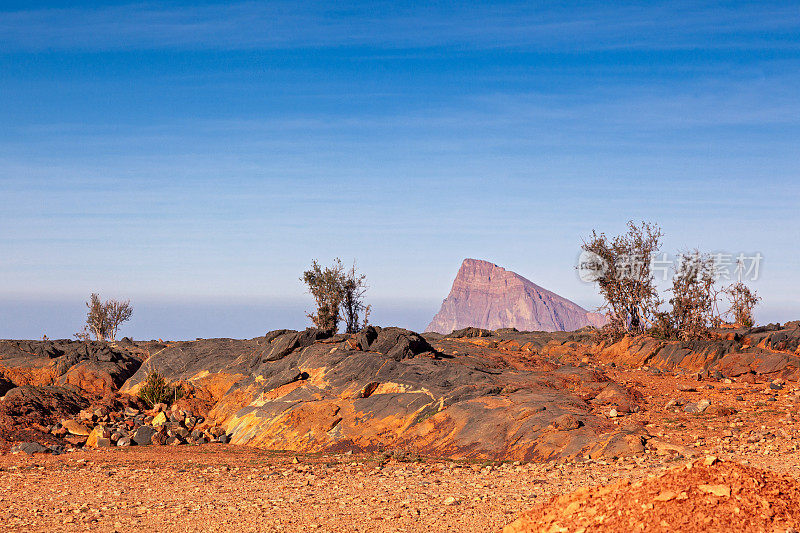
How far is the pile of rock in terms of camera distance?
23453 mm

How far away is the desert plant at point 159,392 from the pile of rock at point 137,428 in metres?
1.33

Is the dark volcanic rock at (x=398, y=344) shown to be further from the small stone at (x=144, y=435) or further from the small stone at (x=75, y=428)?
the small stone at (x=75, y=428)

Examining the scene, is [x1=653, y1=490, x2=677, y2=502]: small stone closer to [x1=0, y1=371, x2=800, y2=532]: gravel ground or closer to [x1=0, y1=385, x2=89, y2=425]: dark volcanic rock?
[x1=0, y1=371, x2=800, y2=532]: gravel ground

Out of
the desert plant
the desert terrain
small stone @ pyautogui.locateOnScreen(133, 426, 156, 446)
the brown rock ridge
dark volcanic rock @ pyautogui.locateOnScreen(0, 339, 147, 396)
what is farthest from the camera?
dark volcanic rock @ pyautogui.locateOnScreen(0, 339, 147, 396)

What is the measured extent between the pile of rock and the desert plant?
1330mm

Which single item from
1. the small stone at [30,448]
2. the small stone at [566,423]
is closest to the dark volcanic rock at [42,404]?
the small stone at [30,448]

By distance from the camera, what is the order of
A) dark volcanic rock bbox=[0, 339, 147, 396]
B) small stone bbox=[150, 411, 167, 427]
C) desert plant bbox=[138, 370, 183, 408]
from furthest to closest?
dark volcanic rock bbox=[0, 339, 147, 396]
desert plant bbox=[138, 370, 183, 408]
small stone bbox=[150, 411, 167, 427]

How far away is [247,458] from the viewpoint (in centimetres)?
1991

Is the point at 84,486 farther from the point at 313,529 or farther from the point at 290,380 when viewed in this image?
the point at 290,380

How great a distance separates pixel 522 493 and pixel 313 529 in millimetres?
4077

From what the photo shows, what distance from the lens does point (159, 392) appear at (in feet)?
98.4

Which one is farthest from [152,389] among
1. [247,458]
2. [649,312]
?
[649,312]

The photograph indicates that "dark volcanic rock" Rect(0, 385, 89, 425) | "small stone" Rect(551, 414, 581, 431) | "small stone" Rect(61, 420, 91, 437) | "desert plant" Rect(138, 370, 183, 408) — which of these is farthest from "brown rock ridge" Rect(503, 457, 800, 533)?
"desert plant" Rect(138, 370, 183, 408)

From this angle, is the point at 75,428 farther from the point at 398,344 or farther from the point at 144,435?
the point at 398,344
